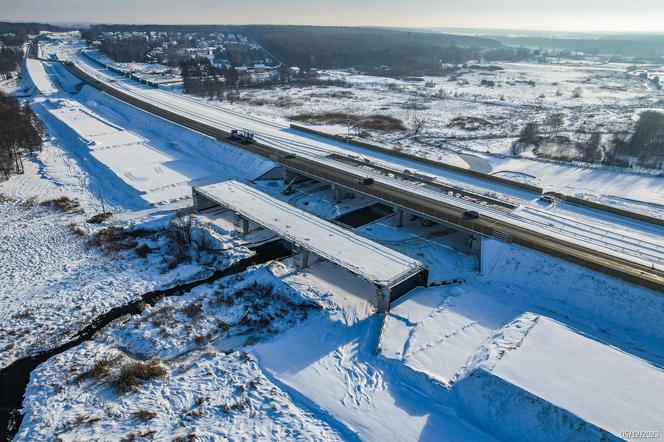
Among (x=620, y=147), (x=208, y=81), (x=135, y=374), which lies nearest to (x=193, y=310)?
(x=135, y=374)

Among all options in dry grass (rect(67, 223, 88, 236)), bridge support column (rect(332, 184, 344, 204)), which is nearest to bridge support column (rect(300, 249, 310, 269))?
bridge support column (rect(332, 184, 344, 204))

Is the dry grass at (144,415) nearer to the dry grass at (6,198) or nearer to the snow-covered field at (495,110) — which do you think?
the dry grass at (6,198)

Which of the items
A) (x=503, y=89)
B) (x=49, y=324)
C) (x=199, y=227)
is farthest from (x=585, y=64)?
(x=49, y=324)

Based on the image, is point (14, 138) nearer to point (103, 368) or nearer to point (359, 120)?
point (103, 368)

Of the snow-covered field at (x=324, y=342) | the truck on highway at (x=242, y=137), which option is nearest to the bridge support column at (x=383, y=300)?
the snow-covered field at (x=324, y=342)

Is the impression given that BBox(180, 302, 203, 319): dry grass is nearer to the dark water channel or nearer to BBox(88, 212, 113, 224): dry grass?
the dark water channel
